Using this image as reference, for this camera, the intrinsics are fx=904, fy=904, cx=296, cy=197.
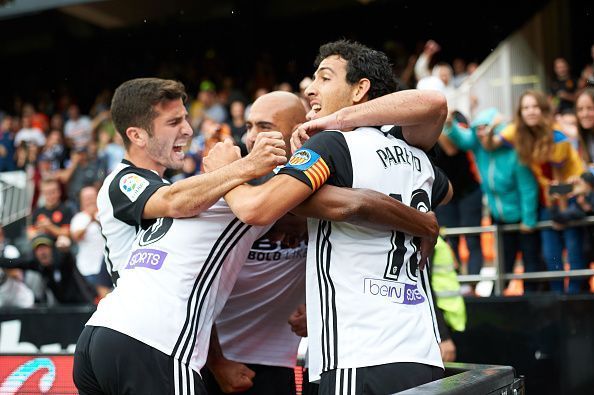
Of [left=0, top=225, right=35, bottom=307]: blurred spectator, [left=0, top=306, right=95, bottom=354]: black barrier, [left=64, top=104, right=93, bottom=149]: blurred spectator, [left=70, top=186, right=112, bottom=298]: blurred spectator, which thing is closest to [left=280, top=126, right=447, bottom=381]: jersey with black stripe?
[left=0, top=306, right=95, bottom=354]: black barrier

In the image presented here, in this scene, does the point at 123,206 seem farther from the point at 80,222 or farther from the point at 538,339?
the point at 80,222

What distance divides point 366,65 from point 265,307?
1.32 m

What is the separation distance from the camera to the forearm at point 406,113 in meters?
3.60

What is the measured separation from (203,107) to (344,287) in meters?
11.8

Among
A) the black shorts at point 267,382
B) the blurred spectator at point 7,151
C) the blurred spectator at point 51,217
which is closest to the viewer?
the black shorts at point 267,382

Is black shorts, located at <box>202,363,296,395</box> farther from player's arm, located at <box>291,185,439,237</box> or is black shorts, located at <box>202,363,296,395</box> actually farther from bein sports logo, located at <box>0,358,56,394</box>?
bein sports logo, located at <box>0,358,56,394</box>

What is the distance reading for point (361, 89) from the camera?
384 centimetres

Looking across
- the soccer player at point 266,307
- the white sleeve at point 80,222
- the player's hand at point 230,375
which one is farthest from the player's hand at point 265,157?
the white sleeve at point 80,222

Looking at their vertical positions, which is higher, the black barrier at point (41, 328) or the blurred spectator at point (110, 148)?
the blurred spectator at point (110, 148)

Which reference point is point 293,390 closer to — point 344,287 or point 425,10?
point 344,287

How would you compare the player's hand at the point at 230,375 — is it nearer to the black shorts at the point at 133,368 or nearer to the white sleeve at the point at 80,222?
the black shorts at the point at 133,368

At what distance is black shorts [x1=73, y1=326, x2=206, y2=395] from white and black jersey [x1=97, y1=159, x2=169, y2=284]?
538 millimetres

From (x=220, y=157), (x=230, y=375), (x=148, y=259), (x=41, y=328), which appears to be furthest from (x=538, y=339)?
(x=41, y=328)

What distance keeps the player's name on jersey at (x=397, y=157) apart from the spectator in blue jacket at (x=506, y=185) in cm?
495
